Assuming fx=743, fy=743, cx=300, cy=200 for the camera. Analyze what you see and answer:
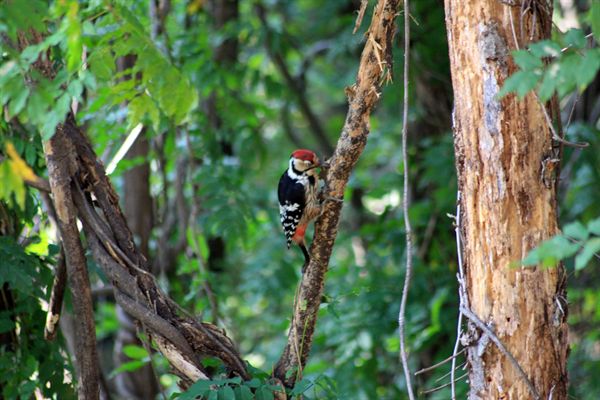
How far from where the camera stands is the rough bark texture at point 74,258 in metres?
3.05

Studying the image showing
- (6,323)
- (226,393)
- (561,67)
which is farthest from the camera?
(6,323)

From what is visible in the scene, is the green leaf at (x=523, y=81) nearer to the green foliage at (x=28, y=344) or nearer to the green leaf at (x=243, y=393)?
the green leaf at (x=243, y=393)

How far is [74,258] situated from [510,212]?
1822 millimetres

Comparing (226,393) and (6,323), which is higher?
(6,323)

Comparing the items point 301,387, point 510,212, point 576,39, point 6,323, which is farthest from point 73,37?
point 6,323

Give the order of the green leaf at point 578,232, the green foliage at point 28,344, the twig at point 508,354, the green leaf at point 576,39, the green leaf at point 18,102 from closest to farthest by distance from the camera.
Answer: the green leaf at point 578,232, the green leaf at point 576,39, the green leaf at point 18,102, the twig at point 508,354, the green foliage at point 28,344

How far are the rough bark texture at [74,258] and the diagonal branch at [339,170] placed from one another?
827mm

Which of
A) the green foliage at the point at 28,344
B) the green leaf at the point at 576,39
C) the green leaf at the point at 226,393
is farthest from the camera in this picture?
the green foliage at the point at 28,344

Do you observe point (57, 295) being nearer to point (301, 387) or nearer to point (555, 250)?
point (301, 387)

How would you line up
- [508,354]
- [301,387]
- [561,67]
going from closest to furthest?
[561,67] → [508,354] → [301,387]

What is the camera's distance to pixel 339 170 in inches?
124

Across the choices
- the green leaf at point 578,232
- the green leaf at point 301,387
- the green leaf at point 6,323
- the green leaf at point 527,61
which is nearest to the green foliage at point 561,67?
the green leaf at point 527,61

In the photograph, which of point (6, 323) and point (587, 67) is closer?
point (587, 67)

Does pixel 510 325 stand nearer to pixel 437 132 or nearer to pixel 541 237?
pixel 541 237
